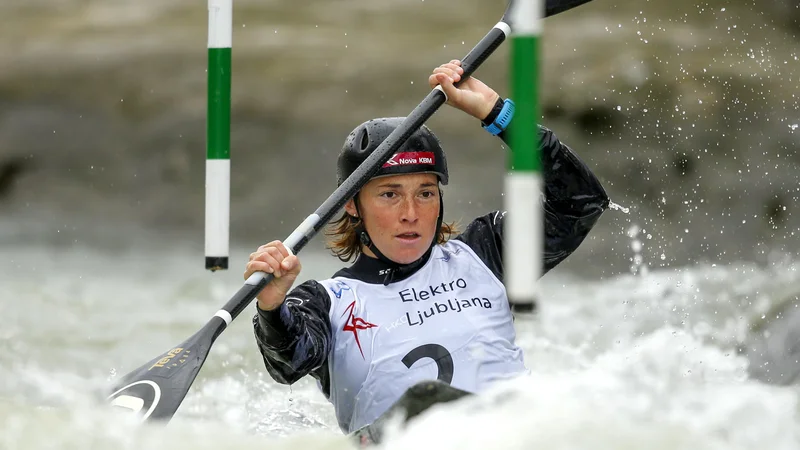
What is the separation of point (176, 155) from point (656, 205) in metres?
3.95

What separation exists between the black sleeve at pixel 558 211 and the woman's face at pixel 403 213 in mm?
248

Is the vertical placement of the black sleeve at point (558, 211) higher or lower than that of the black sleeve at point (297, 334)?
higher

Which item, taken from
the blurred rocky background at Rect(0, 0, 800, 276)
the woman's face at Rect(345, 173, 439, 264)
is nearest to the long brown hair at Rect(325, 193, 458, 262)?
the woman's face at Rect(345, 173, 439, 264)

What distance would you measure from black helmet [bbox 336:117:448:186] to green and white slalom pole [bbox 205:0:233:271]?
0.37m

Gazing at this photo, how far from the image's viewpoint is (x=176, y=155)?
9.38 m

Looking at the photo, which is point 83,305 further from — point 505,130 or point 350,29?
point 505,130

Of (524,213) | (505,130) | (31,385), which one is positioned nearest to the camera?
(524,213)

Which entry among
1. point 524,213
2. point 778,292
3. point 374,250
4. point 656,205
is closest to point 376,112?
point 656,205

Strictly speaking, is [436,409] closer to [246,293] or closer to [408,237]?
[246,293]

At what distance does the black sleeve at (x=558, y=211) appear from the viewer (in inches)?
130

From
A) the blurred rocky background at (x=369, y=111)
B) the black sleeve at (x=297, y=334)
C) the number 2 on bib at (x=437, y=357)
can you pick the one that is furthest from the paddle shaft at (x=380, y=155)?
the blurred rocky background at (x=369, y=111)

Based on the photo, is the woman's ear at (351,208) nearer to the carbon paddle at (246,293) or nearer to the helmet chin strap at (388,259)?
the helmet chin strap at (388,259)

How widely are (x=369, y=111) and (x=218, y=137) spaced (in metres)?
5.81

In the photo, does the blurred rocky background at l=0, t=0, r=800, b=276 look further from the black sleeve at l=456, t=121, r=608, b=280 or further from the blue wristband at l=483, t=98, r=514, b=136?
the blue wristband at l=483, t=98, r=514, b=136
